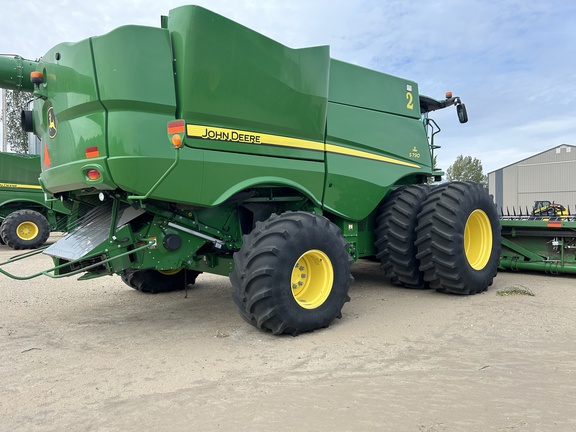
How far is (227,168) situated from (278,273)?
3.48 ft

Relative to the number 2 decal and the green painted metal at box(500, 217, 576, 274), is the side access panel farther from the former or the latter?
the green painted metal at box(500, 217, 576, 274)

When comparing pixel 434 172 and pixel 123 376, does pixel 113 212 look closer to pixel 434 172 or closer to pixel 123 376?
pixel 123 376

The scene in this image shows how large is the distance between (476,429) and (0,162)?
14711 millimetres

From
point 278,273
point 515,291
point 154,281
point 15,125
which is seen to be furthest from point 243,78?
point 15,125

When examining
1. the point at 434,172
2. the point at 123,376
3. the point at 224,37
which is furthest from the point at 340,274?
the point at 434,172

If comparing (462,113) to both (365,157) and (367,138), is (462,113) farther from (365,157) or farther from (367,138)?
(365,157)

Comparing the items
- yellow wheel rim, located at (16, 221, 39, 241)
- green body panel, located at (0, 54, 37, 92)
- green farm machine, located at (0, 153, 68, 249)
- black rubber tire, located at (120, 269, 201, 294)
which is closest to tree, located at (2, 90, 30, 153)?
green farm machine, located at (0, 153, 68, 249)

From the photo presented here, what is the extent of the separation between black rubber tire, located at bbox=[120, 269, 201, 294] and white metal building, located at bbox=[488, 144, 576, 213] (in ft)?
93.9

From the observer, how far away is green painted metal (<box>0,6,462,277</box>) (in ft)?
12.4

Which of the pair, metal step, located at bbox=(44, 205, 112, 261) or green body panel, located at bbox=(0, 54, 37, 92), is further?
green body panel, located at bbox=(0, 54, 37, 92)

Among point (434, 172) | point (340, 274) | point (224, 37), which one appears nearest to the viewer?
point (224, 37)

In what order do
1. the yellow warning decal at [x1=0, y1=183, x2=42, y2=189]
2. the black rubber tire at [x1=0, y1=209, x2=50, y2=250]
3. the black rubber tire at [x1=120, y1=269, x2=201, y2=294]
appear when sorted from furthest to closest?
1. the yellow warning decal at [x1=0, y1=183, x2=42, y2=189]
2. the black rubber tire at [x1=0, y1=209, x2=50, y2=250]
3. the black rubber tire at [x1=120, y1=269, x2=201, y2=294]

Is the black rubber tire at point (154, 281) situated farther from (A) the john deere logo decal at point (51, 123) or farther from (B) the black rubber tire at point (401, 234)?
(B) the black rubber tire at point (401, 234)

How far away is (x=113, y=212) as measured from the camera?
426 centimetres
